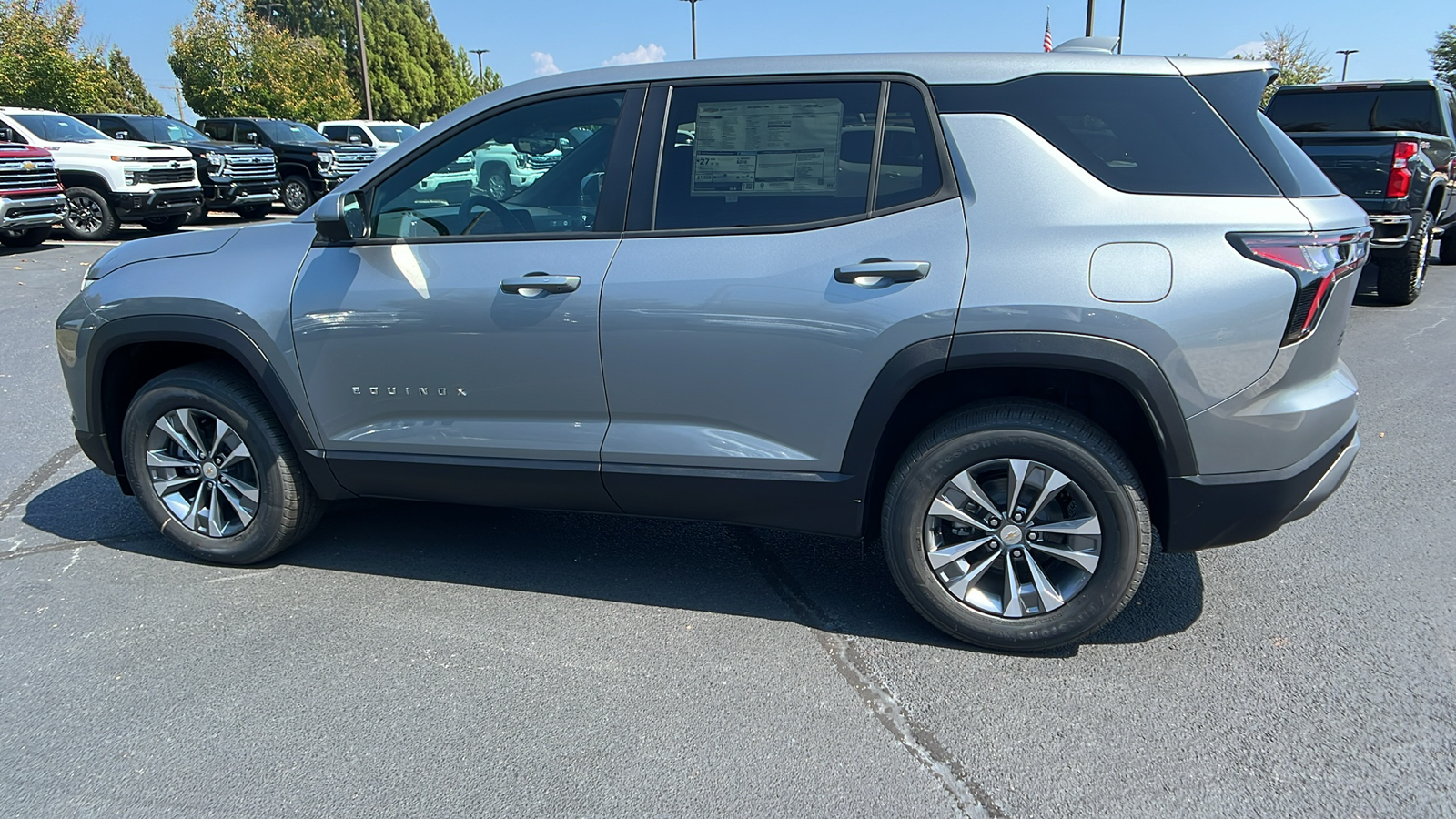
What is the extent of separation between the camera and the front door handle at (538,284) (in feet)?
10.4

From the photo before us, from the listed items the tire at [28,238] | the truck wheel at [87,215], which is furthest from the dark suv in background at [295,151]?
the tire at [28,238]

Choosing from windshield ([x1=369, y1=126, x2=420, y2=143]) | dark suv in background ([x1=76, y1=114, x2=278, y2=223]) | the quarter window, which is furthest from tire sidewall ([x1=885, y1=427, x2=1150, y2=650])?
windshield ([x1=369, y1=126, x2=420, y2=143])

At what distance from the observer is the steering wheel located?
11.0 feet

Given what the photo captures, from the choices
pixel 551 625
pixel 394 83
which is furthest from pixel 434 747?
pixel 394 83

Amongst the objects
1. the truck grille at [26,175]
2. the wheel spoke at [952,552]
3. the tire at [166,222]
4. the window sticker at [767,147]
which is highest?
the window sticker at [767,147]

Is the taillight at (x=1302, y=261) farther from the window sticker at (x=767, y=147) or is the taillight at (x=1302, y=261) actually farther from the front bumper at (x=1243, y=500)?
the window sticker at (x=767, y=147)

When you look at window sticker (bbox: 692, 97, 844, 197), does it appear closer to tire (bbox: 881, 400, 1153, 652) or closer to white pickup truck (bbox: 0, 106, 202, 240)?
tire (bbox: 881, 400, 1153, 652)

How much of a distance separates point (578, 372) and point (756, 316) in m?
0.63

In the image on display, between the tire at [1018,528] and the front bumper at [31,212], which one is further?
the front bumper at [31,212]

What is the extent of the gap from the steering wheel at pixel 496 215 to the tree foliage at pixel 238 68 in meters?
33.6

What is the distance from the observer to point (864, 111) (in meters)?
3.07

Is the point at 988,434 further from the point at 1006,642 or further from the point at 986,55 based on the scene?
the point at 986,55

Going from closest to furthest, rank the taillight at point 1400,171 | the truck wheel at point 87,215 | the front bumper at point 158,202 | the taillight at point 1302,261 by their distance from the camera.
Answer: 1. the taillight at point 1302,261
2. the taillight at point 1400,171
3. the truck wheel at point 87,215
4. the front bumper at point 158,202

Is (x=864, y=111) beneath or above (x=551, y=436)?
above
